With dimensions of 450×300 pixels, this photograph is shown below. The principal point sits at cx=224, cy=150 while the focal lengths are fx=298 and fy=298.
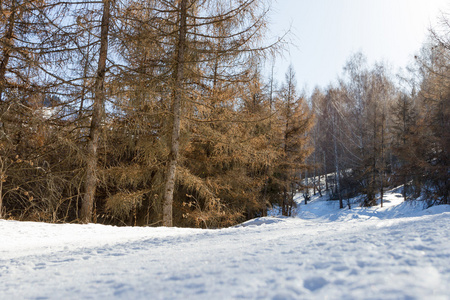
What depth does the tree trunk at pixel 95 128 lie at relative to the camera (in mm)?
7027

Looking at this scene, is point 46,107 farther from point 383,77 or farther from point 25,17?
point 383,77

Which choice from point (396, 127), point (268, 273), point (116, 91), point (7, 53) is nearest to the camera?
point (268, 273)

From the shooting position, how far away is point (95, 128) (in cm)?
715

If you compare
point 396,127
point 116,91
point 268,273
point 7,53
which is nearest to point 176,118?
point 116,91

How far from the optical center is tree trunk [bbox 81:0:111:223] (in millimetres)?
7027

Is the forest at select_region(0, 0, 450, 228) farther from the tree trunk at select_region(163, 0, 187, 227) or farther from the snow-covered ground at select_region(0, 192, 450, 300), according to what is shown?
the snow-covered ground at select_region(0, 192, 450, 300)

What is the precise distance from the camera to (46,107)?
724cm

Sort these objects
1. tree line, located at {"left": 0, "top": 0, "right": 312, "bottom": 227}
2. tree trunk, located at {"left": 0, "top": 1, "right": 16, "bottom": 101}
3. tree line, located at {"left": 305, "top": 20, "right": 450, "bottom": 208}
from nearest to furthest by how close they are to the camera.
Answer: tree line, located at {"left": 0, "top": 0, "right": 312, "bottom": 227}
tree trunk, located at {"left": 0, "top": 1, "right": 16, "bottom": 101}
tree line, located at {"left": 305, "top": 20, "right": 450, "bottom": 208}

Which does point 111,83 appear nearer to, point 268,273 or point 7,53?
point 7,53

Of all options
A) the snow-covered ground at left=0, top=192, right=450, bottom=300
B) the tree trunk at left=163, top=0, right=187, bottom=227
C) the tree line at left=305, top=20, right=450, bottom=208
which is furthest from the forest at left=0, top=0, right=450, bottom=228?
the tree line at left=305, top=20, right=450, bottom=208

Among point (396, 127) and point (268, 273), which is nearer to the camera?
point (268, 273)

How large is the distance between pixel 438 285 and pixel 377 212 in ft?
59.6

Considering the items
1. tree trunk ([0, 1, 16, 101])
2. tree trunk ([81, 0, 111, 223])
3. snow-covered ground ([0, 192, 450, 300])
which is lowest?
snow-covered ground ([0, 192, 450, 300])

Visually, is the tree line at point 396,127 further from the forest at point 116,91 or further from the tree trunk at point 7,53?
the tree trunk at point 7,53
